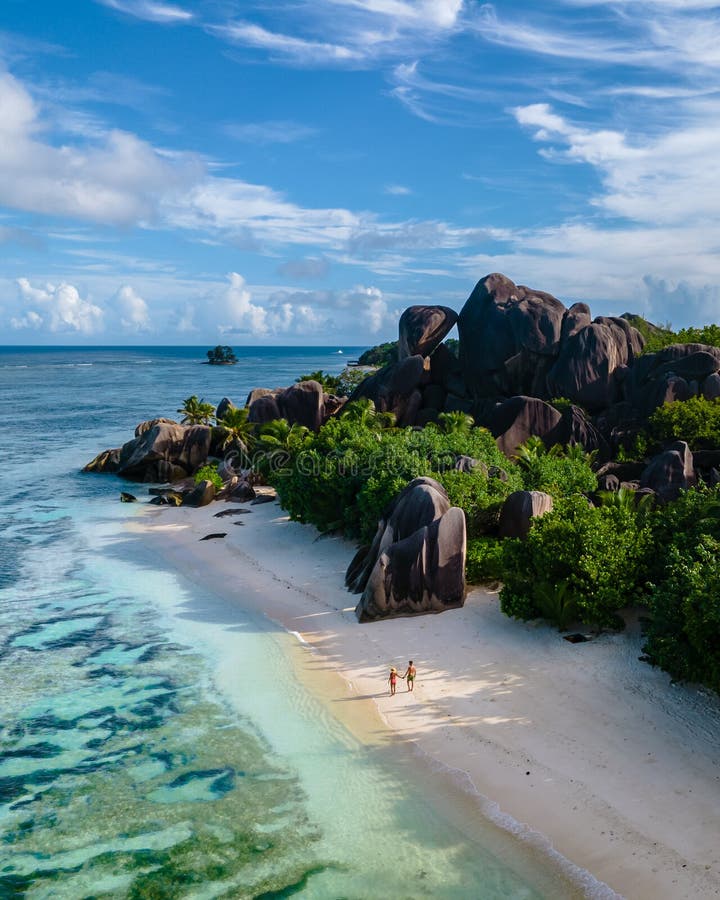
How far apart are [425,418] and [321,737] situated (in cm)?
3926

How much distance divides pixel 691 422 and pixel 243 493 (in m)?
26.7

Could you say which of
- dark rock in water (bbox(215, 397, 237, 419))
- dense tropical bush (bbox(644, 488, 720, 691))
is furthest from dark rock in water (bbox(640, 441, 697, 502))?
dark rock in water (bbox(215, 397, 237, 419))

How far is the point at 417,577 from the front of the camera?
26.5 meters

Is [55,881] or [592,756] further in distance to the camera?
[592,756]

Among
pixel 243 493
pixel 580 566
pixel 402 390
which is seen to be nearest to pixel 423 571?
pixel 580 566

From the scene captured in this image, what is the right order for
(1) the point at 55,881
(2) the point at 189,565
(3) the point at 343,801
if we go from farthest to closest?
(2) the point at 189,565 < (3) the point at 343,801 < (1) the point at 55,881

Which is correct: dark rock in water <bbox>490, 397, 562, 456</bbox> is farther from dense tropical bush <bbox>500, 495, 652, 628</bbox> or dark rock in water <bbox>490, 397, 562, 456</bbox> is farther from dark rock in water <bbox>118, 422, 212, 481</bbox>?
dark rock in water <bbox>118, 422, 212, 481</bbox>

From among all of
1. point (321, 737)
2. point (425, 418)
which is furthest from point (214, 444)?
point (321, 737)

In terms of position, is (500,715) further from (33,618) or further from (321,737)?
(33,618)

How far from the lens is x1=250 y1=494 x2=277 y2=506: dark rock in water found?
148 ft

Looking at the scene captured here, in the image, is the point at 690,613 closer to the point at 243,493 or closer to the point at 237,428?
the point at 243,493

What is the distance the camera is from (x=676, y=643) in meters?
19.2

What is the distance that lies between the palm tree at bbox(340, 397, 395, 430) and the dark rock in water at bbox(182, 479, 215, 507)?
9543 mm

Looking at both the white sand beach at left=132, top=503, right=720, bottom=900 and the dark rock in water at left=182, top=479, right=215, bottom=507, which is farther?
the dark rock in water at left=182, top=479, right=215, bottom=507
